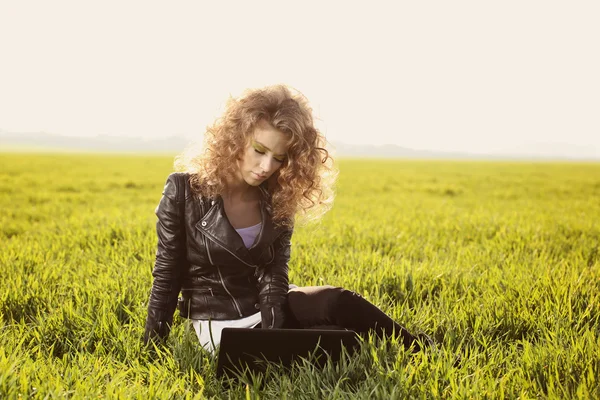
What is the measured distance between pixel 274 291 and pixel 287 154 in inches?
30.0

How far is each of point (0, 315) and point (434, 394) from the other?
260 centimetres

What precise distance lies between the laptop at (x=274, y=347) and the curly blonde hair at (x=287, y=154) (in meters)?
0.77

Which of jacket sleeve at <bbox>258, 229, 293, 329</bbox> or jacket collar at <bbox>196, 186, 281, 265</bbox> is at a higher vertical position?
jacket collar at <bbox>196, 186, 281, 265</bbox>

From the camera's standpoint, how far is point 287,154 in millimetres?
2762

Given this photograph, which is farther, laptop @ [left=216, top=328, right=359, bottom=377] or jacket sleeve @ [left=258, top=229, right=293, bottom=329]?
jacket sleeve @ [left=258, top=229, right=293, bottom=329]

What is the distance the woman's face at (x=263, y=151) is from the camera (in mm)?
2611

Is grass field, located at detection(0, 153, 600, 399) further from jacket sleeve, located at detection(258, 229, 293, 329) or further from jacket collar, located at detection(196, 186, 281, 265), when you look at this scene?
jacket collar, located at detection(196, 186, 281, 265)

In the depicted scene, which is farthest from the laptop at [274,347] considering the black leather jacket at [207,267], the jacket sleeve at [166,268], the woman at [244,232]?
the jacket sleeve at [166,268]

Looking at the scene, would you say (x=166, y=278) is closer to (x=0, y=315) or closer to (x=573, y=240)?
(x=0, y=315)

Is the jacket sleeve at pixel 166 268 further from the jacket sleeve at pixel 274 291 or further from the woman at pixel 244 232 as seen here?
the jacket sleeve at pixel 274 291

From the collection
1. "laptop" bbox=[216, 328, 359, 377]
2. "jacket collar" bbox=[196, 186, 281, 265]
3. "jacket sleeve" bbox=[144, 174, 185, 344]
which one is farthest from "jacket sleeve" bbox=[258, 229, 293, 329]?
"jacket sleeve" bbox=[144, 174, 185, 344]

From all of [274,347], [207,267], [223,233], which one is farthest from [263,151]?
[274,347]

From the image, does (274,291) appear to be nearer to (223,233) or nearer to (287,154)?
(223,233)

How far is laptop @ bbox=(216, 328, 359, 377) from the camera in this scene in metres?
2.27
